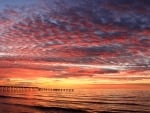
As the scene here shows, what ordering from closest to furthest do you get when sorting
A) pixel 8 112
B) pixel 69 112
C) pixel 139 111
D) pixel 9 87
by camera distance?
pixel 8 112 → pixel 69 112 → pixel 139 111 → pixel 9 87

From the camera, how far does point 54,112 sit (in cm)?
4262

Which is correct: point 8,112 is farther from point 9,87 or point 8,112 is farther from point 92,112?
A: point 9,87

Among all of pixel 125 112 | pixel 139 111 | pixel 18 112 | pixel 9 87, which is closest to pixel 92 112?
pixel 125 112

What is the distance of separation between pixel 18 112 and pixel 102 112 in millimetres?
14206

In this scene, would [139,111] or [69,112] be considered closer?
[69,112]

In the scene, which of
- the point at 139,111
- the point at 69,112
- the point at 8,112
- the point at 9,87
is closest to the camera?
the point at 8,112

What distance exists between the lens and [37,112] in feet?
137

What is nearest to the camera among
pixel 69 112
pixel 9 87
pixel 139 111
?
pixel 69 112

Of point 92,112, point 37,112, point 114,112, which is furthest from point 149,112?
point 37,112

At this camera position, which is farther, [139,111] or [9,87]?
[9,87]

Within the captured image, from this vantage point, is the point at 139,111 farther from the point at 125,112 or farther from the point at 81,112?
the point at 81,112

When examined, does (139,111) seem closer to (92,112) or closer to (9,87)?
(92,112)

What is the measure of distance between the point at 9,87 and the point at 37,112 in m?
161

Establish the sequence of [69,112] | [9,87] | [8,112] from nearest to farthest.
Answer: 1. [8,112]
2. [69,112]
3. [9,87]
